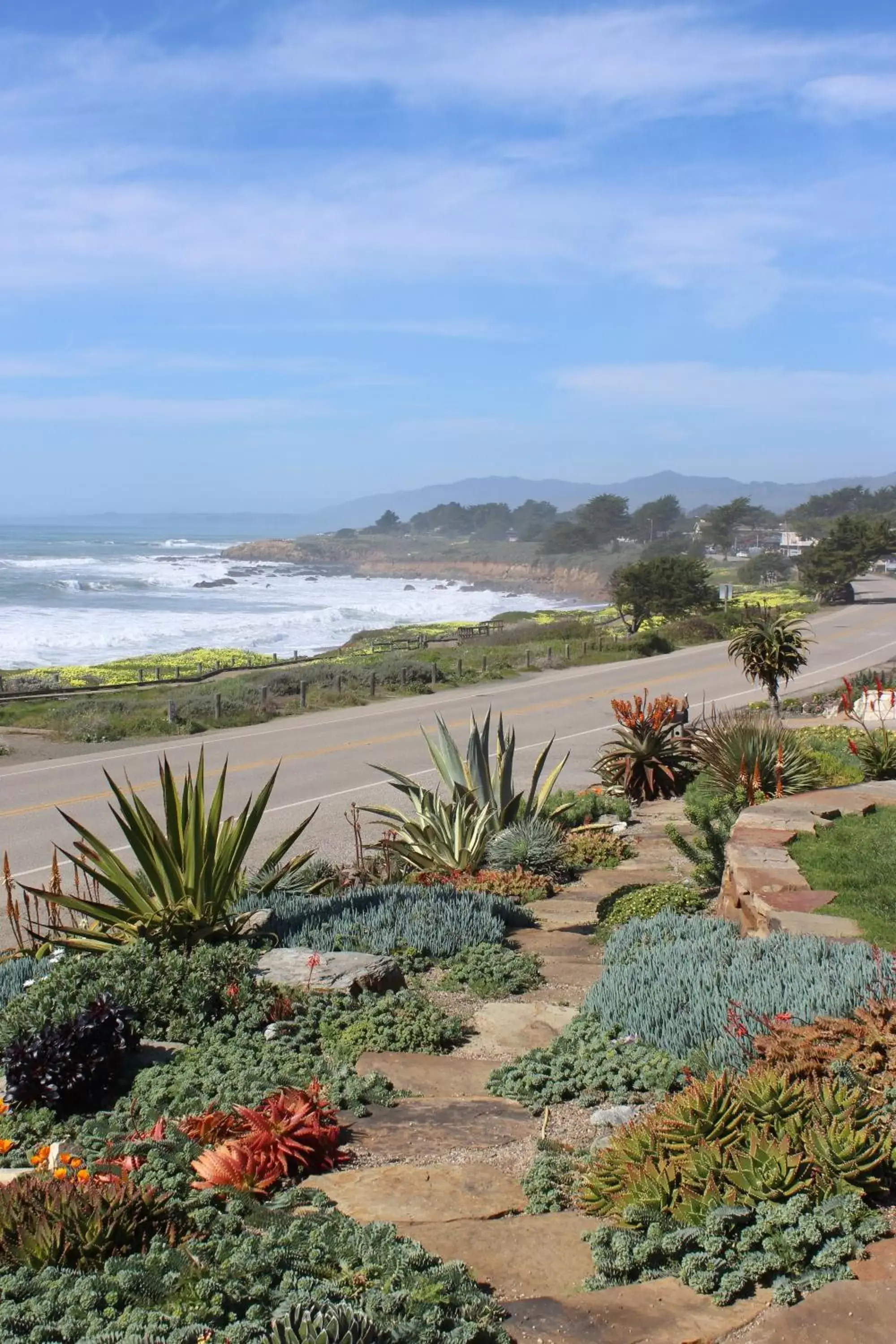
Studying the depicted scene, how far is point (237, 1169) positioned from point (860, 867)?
16.0 ft

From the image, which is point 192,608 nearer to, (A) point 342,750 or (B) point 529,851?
(A) point 342,750

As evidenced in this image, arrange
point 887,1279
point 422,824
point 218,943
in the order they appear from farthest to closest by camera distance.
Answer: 1. point 422,824
2. point 218,943
3. point 887,1279

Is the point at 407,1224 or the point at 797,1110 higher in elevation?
the point at 797,1110

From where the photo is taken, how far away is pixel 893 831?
347 inches

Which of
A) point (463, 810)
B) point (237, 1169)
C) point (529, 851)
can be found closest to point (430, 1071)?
point (237, 1169)

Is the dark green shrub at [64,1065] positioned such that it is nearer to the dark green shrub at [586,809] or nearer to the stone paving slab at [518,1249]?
the stone paving slab at [518,1249]

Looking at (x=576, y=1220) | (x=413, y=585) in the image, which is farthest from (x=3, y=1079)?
(x=413, y=585)

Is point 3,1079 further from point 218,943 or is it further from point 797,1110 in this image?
point 797,1110

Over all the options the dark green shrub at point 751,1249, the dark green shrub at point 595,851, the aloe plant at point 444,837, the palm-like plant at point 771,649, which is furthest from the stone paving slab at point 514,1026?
the palm-like plant at point 771,649

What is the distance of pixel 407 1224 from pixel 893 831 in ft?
18.8

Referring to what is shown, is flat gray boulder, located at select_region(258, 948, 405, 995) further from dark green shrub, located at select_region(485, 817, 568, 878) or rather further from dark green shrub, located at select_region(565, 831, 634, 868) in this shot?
dark green shrub, located at select_region(565, 831, 634, 868)

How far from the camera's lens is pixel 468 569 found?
168 metres

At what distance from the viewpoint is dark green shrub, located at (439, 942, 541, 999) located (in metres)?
7.04

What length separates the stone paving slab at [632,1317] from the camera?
11.0ft
